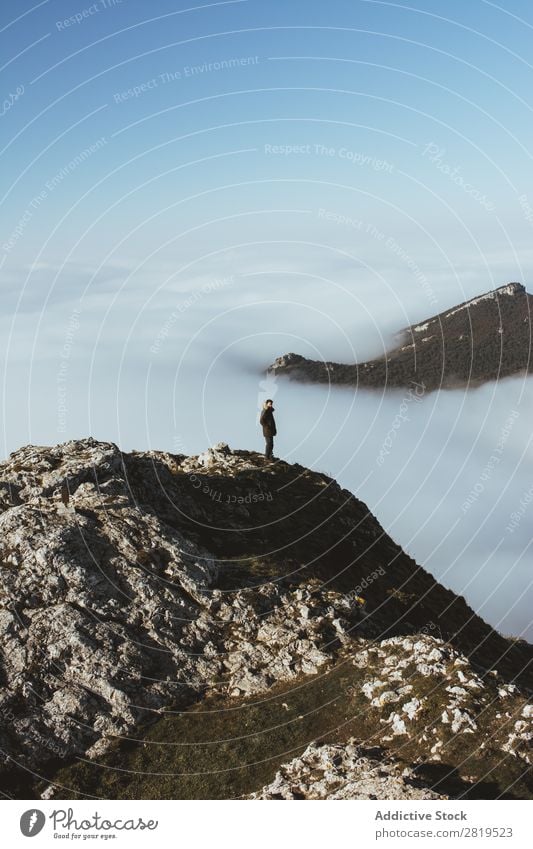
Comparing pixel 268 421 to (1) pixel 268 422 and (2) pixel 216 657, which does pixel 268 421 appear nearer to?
(1) pixel 268 422

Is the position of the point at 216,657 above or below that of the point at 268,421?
below

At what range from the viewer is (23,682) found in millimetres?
37562

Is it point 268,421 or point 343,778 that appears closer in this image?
point 343,778

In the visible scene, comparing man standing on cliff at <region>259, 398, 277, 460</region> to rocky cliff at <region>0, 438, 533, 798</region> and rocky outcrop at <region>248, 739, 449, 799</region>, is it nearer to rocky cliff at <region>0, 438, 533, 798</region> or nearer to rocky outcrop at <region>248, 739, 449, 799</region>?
rocky cliff at <region>0, 438, 533, 798</region>

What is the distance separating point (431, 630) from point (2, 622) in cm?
2296

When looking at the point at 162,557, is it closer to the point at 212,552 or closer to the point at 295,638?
the point at 212,552

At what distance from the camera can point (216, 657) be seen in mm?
41094

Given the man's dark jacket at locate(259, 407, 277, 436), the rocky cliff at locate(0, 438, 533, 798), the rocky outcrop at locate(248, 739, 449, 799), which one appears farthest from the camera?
the man's dark jacket at locate(259, 407, 277, 436)

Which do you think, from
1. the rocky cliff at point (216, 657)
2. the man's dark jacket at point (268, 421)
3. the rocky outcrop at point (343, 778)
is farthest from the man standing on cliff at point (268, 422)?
the rocky outcrop at point (343, 778)

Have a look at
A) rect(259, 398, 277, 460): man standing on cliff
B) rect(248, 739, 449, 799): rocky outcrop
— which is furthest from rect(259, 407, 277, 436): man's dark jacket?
rect(248, 739, 449, 799): rocky outcrop

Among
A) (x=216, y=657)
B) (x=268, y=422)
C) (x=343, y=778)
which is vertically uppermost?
(x=268, y=422)

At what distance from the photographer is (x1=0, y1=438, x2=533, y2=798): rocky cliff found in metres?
34.4

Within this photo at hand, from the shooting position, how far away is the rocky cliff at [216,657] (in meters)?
34.4

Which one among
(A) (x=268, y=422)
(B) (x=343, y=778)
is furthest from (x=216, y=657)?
(A) (x=268, y=422)
